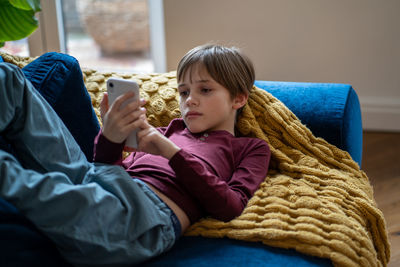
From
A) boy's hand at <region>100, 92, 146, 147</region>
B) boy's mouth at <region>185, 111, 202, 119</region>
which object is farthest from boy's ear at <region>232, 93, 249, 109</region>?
boy's hand at <region>100, 92, 146, 147</region>

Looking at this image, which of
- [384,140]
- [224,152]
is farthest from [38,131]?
[384,140]

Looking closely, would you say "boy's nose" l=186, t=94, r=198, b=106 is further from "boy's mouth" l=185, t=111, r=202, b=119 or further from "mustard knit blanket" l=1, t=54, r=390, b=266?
"mustard knit blanket" l=1, t=54, r=390, b=266

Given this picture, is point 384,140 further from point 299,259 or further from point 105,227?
point 105,227

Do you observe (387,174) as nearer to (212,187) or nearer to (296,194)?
(296,194)

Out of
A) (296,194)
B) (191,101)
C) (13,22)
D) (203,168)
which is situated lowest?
(296,194)

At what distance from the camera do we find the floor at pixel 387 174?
5.34ft

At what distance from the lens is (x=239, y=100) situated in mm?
1285

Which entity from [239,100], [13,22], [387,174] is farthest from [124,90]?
[387,174]

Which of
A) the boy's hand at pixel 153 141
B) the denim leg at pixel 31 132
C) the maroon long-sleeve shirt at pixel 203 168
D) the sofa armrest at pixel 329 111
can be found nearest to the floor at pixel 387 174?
the sofa armrest at pixel 329 111

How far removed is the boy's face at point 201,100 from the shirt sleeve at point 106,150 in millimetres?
284

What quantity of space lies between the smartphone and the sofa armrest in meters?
0.60

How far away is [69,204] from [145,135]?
0.25 metres

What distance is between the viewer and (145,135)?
978 mm

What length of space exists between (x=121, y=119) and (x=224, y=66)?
0.41 meters
